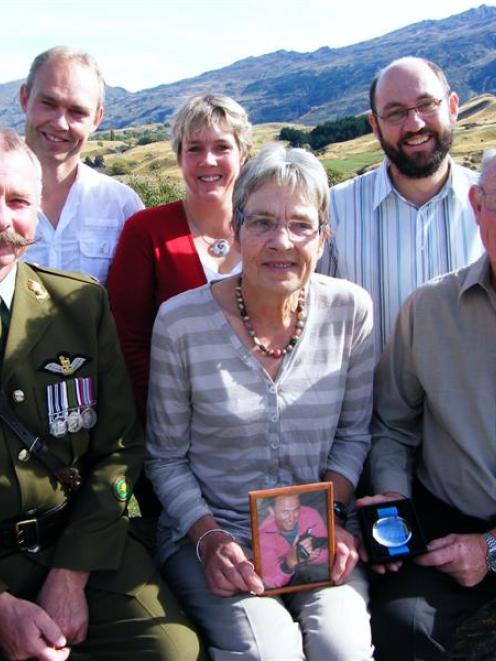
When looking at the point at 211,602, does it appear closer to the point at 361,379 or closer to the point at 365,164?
the point at 361,379

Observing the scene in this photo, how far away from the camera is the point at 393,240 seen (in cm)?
429

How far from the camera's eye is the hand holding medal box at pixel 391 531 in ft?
9.52

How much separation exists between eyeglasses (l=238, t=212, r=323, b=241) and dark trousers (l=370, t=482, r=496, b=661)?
4.88 ft

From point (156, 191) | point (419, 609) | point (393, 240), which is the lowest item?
point (419, 609)

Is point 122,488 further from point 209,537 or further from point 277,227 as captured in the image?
point 277,227

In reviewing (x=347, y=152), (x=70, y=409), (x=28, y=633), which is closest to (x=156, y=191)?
(x=70, y=409)

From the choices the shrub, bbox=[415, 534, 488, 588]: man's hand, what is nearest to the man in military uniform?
bbox=[415, 534, 488, 588]: man's hand

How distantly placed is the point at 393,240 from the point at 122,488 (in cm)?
228

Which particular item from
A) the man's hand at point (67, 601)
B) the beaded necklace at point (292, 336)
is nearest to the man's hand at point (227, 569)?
the man's hand at point (67, 601)

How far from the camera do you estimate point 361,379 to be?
3.32 m

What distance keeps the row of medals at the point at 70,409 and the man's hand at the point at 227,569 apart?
2.39 feet

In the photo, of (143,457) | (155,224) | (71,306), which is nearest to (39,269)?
(71,306)

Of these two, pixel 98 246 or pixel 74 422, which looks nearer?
pixel 74 422

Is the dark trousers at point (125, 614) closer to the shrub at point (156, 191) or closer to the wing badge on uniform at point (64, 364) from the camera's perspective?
the wing badge on uniform at point (64, 364)
